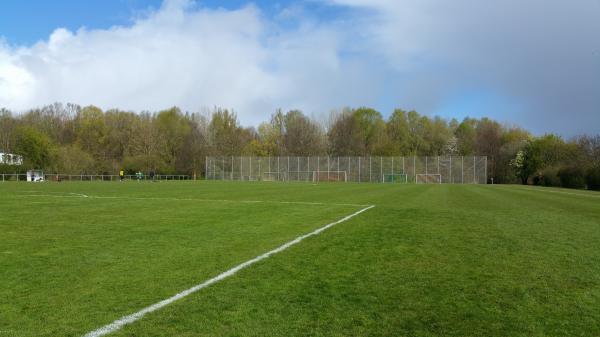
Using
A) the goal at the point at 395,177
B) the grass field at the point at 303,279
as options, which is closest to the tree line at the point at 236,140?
the goal at the point at 395,177

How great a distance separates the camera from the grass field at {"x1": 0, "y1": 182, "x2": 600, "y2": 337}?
4.15m

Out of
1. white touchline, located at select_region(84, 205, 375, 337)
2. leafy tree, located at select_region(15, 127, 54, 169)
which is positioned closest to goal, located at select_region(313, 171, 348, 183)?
leafy tree, located at select_region(15, 127, 54, 169)

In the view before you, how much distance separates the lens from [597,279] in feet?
19.3

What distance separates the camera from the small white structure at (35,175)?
2029 inches

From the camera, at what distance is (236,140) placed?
275ft

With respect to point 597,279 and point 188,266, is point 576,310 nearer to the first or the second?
point 597,279

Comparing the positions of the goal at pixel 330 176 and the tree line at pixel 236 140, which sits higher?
the tree line at pixel 236 140

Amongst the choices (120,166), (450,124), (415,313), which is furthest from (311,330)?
(450,124)

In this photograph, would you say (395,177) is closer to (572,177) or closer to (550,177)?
(550,177)

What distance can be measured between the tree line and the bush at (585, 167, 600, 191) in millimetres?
11674

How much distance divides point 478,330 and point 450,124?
288 feet

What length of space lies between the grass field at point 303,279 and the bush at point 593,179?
35773mm

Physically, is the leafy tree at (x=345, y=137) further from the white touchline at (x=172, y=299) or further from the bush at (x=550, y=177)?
the white touchline at (x=172, y=299)

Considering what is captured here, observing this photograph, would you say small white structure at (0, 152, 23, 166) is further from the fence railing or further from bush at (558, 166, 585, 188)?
bush at (558, 166, 585, 188)
